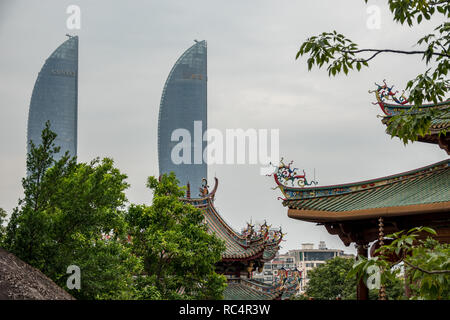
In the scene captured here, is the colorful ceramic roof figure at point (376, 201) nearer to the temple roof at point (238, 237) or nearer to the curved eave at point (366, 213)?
the curved eave at point (366, 213)

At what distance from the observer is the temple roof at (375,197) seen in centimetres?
1259

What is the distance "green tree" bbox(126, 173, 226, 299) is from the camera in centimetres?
1655

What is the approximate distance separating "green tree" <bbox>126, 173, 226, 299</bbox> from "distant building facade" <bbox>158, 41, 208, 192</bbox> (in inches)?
3228

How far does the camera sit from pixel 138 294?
15.1 metres

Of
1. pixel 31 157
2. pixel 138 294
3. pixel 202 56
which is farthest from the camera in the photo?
pixel 202 56

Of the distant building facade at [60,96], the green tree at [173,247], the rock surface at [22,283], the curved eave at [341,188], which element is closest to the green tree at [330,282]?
the green tree at [173,247]

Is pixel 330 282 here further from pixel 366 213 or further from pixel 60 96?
pixel 60 96

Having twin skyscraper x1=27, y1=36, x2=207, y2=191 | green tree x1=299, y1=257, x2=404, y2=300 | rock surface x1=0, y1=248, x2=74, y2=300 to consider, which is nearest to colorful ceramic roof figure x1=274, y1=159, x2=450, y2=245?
rock surface x1=0, y1=248, x2=74, y2=300

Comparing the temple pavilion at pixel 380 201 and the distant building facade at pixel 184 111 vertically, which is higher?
the distant building facade at pixel 184 111

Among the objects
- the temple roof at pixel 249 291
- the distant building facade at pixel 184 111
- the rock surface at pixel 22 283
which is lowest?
the temple roof at pixel 249 291

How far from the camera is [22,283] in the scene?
870 cm
